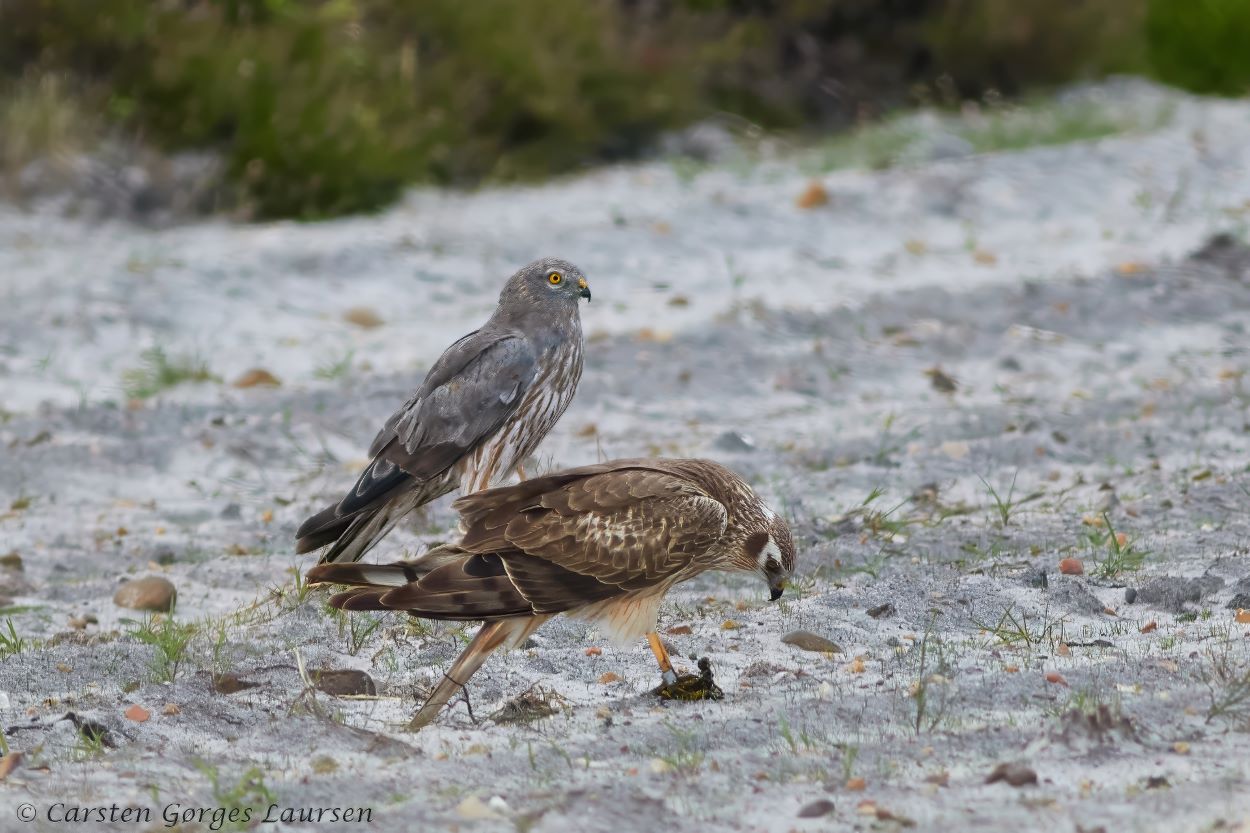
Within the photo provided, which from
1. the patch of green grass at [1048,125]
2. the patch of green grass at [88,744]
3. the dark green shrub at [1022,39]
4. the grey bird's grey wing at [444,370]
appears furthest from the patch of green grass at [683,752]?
the dark green shrub at [1022,39]

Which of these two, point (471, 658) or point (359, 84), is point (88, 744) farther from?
point (359, 84)

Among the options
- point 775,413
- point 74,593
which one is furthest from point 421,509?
point 775,413

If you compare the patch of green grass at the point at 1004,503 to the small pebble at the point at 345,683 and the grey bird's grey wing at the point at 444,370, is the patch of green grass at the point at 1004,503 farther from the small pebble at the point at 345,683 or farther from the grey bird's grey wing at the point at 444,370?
the small pebble at the point at 345,683

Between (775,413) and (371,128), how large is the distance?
5242 millimetres

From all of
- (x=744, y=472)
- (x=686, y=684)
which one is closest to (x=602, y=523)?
(x=686, y=684)

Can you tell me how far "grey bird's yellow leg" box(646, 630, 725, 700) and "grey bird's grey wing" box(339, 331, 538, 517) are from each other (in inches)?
54.6

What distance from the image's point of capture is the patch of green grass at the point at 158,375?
7.95 meters

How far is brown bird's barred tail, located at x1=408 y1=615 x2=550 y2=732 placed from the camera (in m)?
3.97

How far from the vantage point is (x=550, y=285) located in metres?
5.75

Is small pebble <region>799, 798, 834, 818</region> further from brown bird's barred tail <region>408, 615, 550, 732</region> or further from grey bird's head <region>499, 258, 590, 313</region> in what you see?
grey bird's head <region>499, 258, 590, 313</region>

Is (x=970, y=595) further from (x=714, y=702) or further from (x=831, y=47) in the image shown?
(x=831, y=47)

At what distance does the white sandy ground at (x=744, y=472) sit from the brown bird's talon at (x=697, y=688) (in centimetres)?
4

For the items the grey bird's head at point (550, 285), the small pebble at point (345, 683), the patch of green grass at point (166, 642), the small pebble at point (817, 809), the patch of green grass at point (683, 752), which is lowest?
the patch of green grass at point (166, 642)

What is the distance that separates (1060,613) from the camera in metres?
4.66
